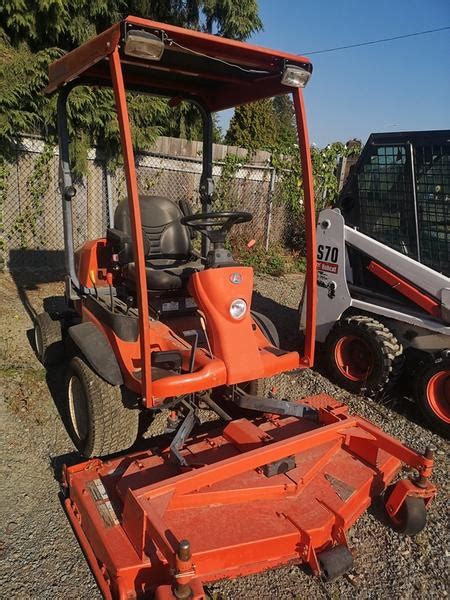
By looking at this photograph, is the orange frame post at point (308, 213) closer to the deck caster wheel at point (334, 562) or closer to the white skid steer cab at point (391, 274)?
the deck caster wheel at point (334, 562)

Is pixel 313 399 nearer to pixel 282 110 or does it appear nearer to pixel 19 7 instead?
pixel 19 7

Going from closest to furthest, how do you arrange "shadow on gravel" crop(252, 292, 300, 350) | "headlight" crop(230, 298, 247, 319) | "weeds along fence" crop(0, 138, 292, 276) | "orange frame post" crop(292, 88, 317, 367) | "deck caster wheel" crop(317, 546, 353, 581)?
"deck caster wheel" crop(317, 546, 353, 581) < "headlight" crop(230, 298, 247, 319) < "orange frame post" crop(292, 88, 317, 367) < "shadow on gravel" crop(252, 292, 300, 350) < "weeds along fence" crop(0, 138, 292, 276)

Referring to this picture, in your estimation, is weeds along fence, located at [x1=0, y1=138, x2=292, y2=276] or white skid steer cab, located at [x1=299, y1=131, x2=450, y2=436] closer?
white skid steer cab, located at [x1=299, y1=131, x2=450, y2=436]

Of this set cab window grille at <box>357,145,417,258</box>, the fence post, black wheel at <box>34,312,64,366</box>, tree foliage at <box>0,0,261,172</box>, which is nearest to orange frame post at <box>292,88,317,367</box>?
cab window grille at <box>357,145,417,258</box>

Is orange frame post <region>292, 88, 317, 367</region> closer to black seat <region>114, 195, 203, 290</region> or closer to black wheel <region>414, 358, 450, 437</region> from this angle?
black seat <region>114, 195, 203, 290</region>

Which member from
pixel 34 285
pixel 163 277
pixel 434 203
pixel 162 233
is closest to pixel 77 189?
pixel 34 285

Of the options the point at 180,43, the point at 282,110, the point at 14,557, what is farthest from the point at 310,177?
the point at 282,110

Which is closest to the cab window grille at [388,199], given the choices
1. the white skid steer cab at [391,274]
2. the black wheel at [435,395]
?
the white skid steer cab at [391,274]

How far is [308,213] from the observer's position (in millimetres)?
2820

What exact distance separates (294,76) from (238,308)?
1.25 m

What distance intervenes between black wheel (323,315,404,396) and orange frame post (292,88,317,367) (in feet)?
3.84

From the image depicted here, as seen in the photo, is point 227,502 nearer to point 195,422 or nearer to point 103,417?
point 195,422

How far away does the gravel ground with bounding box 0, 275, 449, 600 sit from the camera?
219 cm

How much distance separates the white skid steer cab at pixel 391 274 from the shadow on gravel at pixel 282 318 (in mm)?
742
